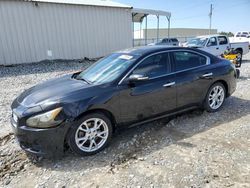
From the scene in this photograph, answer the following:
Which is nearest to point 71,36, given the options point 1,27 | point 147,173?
point 1,27

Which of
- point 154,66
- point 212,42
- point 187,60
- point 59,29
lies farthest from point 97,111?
point 59,29

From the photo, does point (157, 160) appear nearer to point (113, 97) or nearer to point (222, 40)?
point (113, 97)

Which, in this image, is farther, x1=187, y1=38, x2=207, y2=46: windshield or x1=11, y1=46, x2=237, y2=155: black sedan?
x1=187, y1=38, x2=207, y2=46: windshield

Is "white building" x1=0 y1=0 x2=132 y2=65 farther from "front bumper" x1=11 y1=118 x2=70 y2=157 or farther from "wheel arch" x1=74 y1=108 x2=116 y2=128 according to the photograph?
"wheel arch" x1=74 y1=108 x2=116 y2=128

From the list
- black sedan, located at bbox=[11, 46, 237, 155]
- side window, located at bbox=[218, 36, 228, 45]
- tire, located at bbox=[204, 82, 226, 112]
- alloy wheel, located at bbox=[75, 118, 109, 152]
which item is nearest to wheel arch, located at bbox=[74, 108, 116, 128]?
black sedan, located at bbox=[11, 46, 237, 155]

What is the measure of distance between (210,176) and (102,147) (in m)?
1.56

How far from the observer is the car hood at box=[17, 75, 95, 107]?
10.6ft

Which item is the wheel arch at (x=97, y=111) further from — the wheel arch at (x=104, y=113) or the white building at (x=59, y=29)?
the white building at (x=59, y=29)

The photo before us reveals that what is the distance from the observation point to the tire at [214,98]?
4676 mm

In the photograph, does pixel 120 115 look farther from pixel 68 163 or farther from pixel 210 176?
pixel 210 176

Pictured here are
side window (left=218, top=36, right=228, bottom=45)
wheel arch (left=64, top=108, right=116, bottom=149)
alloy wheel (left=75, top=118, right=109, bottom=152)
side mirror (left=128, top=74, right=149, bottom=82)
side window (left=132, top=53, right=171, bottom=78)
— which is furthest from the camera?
side window (left=218, top=36, right=228, bottom=45)

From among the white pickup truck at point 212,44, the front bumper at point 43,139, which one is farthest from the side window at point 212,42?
the front bumper at point 43,139

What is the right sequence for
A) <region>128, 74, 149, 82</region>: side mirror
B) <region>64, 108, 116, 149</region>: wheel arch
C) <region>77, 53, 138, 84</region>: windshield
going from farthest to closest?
<region>77, 53, 138, 84</region>: windshield → <region>128, 74, 149, 82</region>: side mirror → <region>64, 108, 116, 149</region>: wheel arch

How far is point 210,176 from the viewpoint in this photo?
2.80 metres
